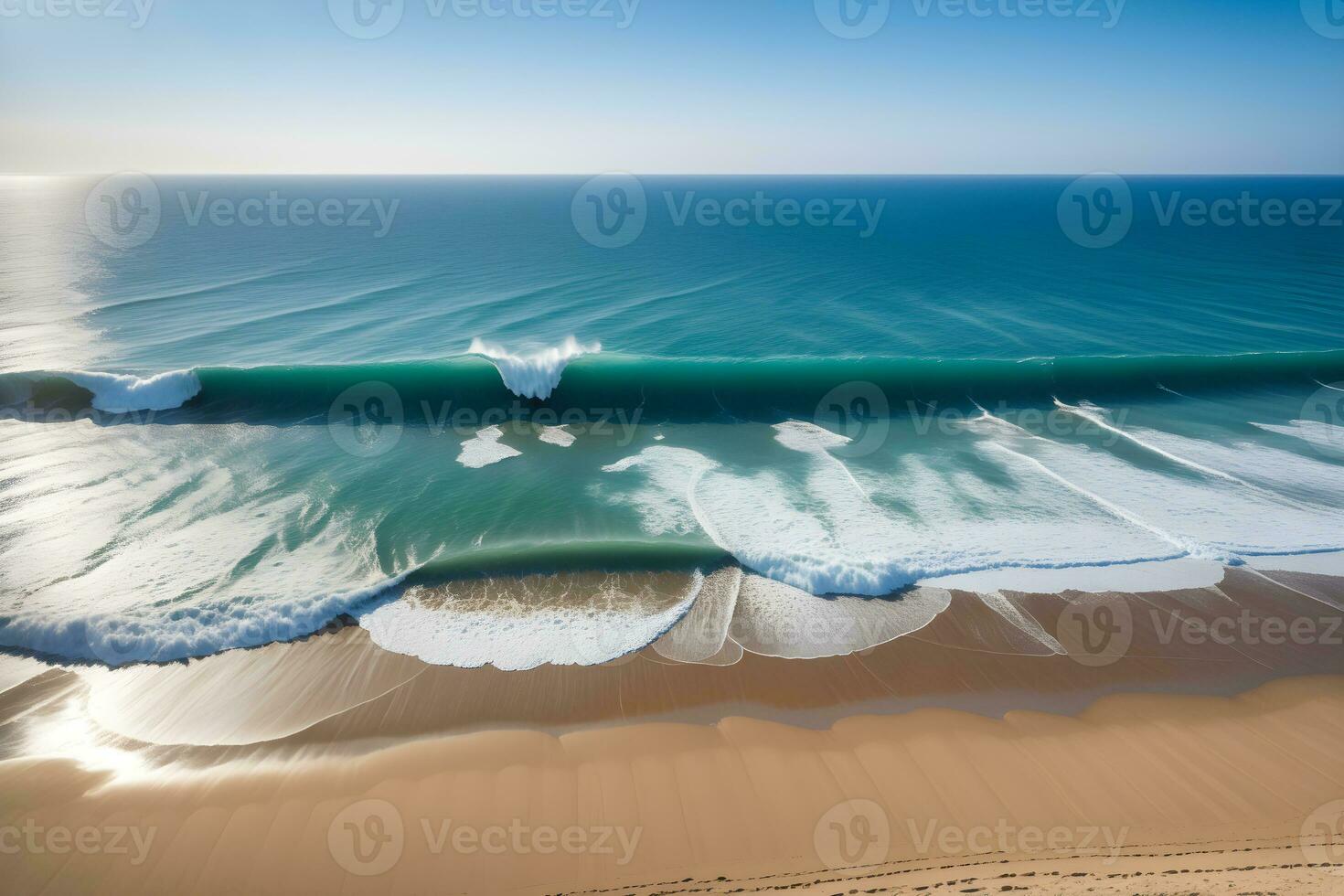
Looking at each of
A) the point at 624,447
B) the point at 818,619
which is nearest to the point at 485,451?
the point at 624,447

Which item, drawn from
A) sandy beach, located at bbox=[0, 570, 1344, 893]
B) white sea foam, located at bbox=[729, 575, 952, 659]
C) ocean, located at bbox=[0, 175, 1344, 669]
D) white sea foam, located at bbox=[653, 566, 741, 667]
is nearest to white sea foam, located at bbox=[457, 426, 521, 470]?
ocean, located at bbox=[0, 175, 1344, 669]

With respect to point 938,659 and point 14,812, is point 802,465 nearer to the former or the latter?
point 938,659

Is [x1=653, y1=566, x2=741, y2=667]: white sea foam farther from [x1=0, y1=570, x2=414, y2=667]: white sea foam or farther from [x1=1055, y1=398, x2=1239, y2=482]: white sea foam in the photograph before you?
[x1=1055, y1=398, x2=1239, y2=482]: white sea foam

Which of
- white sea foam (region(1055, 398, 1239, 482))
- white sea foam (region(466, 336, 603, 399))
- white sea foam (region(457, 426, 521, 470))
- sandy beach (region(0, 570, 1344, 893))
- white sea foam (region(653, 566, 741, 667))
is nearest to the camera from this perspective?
sandy beach (region(0, 570, 1344, 893))

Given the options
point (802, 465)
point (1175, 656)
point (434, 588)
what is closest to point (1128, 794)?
point (1175, 656)

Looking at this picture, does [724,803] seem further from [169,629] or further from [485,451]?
[485,451]

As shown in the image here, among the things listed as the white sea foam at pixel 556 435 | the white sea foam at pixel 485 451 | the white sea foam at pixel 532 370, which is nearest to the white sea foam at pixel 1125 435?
the white sea foam at pixel 556 435
